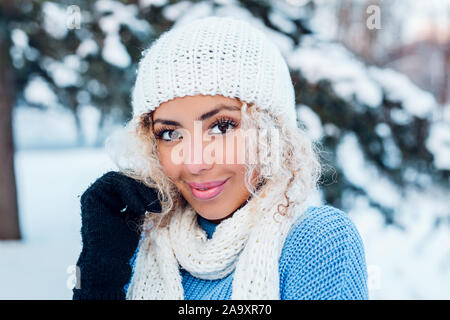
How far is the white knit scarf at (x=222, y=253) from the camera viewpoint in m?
1.19

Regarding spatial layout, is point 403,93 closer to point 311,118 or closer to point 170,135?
point 311,118

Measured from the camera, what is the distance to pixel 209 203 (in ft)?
4.30

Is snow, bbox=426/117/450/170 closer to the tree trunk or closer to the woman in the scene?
the woman

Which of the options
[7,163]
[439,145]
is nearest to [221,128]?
[439,145]

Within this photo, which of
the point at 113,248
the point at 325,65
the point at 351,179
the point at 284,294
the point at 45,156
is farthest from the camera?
the point at 45,156

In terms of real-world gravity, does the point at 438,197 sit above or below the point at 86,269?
below

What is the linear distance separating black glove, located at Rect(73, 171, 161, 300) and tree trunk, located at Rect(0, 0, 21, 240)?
3009 mm

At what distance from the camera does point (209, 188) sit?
1.28 metres

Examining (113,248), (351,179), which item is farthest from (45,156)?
(113,248)

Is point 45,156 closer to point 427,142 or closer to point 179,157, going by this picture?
point 427,142

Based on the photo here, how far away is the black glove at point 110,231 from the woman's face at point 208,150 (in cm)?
15

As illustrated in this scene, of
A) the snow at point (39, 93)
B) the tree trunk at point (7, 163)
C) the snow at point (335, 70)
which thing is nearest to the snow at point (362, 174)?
the snow at point (335, 70)

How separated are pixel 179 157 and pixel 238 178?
186 millimetres

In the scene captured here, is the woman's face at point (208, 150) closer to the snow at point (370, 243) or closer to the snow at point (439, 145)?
the snow at point (370, 243)
